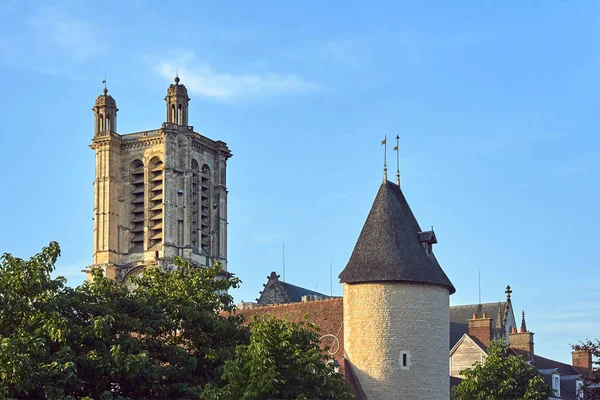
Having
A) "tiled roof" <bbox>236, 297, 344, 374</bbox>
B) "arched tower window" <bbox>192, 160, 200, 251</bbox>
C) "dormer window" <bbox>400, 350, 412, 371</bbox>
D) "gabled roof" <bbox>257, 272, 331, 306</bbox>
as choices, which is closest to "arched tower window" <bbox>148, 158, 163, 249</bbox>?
"arched tower window" <bbox>192, 160, 200, 251</bbox>

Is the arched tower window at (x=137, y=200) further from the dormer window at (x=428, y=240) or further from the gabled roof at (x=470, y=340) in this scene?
the dormer window at (x=428, y=240)

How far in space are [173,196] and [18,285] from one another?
67.3m

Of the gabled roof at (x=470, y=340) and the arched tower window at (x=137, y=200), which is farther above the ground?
the arched tower window at (x=137, y=200)

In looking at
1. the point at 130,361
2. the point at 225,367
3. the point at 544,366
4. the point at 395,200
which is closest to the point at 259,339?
the point at 225,367

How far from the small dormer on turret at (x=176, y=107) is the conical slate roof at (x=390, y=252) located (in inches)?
2312

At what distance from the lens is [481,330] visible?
63.2 metres

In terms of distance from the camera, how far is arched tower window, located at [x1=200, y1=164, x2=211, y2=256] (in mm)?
104750

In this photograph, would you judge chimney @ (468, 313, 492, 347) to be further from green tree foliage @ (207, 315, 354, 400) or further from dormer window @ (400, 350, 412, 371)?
green tree foliage @ (207, 315, 354, 400)

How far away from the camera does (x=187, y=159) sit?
336 feet

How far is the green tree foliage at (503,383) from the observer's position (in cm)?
4688

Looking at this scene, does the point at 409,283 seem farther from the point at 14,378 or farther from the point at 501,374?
the point at 14,378

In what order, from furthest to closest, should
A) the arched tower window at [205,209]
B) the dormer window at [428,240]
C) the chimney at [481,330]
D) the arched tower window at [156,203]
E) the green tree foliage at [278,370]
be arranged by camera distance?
1. the arched tower window at [205,209]
2. the arched tower window at [156,203]
3. the chimney at [481,330]
4. the dormer window at [428,240]
5. the green tree foliage at [278,370]

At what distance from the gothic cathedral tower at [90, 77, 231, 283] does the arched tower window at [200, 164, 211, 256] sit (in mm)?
51

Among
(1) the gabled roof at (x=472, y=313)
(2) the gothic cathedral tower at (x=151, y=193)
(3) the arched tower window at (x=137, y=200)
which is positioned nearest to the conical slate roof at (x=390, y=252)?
(1) the gabled roof at (x=472, y=313)
